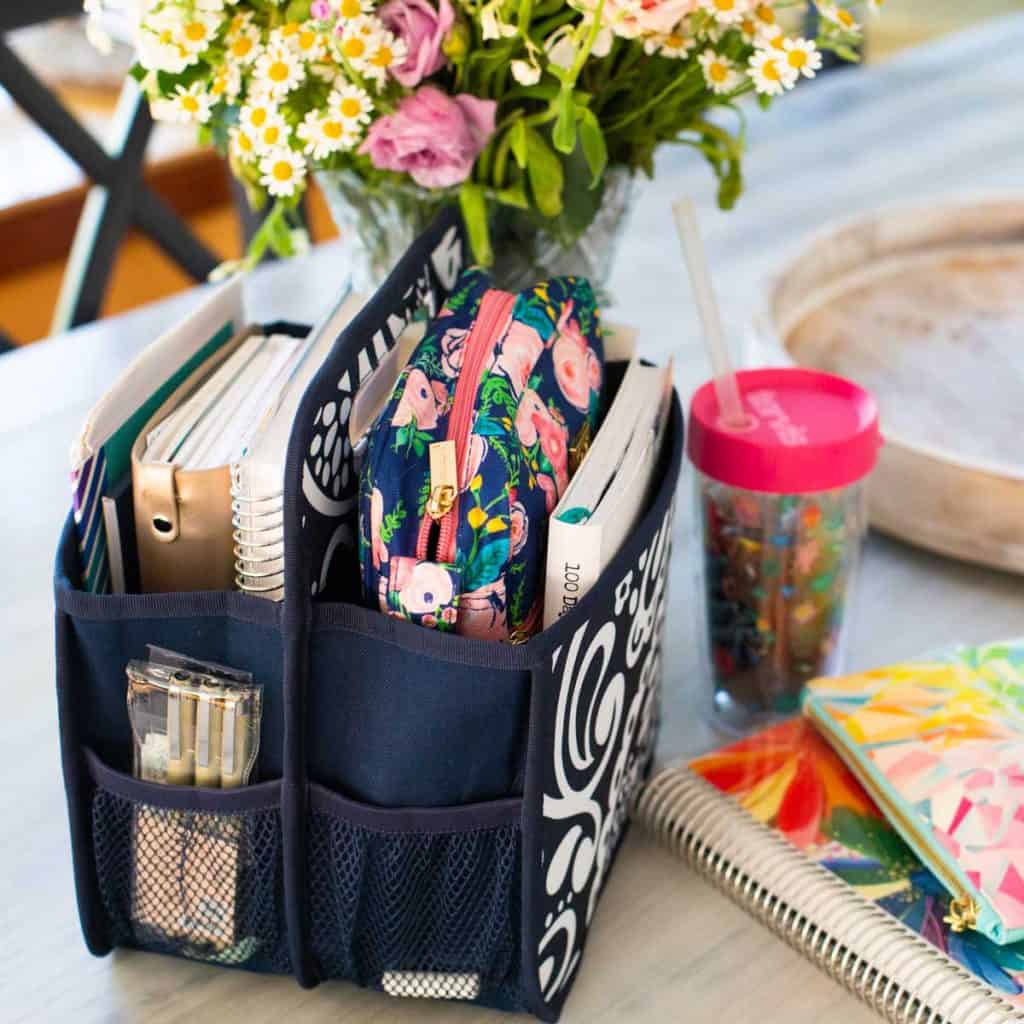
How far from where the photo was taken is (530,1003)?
60 cm


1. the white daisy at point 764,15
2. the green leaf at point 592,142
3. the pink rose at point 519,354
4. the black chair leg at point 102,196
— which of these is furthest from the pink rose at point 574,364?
the black chair leg at point 102,196

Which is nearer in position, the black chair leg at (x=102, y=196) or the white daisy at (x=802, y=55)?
the white daisy at (x=802, y=55)

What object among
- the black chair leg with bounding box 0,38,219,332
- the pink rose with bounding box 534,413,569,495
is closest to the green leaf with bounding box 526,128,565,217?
the pink rose with bounding box 534,413,569,495

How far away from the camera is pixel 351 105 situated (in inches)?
29.2

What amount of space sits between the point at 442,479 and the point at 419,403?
0.04 metres

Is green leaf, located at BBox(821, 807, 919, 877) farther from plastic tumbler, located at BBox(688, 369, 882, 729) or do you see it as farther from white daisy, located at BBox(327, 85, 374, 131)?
white daisy, located at BBox(327, 85, 374, 131)

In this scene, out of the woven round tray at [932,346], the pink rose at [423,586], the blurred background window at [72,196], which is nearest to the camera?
the pink rose at [423,586]

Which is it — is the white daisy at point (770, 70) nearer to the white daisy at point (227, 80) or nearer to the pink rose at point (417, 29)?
the pink rose at point (417, 29)

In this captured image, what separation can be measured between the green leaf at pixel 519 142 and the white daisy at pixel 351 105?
0.28 feet

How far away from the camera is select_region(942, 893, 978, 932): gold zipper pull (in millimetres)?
620

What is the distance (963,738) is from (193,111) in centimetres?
54

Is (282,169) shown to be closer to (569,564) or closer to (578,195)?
(578,195)

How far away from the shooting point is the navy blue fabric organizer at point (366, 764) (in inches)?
21.3

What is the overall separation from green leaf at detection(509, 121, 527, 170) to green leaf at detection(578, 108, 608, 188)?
34 mm
